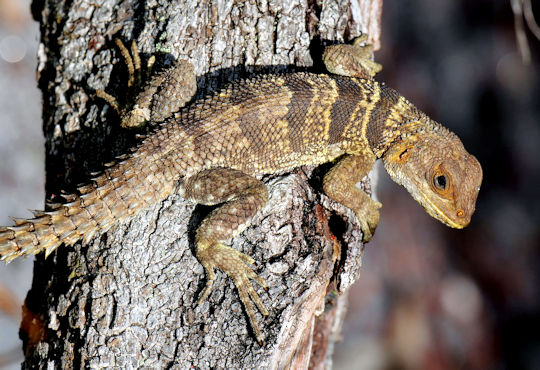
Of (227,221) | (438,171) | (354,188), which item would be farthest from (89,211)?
(438,171)

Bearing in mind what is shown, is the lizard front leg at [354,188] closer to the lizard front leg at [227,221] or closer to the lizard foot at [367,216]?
the lizard foot at [367,216]

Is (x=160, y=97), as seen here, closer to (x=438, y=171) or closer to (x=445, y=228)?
(x=438, y=171)

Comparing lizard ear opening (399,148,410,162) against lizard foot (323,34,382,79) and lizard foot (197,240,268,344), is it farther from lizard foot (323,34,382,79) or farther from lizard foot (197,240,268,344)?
lizard foot (197,240,268,344)

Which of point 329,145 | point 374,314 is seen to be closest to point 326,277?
point 329,145

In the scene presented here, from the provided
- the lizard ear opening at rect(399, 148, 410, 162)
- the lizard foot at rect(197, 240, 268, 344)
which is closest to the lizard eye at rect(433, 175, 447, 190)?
the lizard ear opening at rect(399, 148, 410, 162)

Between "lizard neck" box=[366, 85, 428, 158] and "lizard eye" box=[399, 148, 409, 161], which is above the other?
"lizard neck" box=[366, 85, 428, 158]

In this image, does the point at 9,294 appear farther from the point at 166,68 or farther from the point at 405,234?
the point at 405,234

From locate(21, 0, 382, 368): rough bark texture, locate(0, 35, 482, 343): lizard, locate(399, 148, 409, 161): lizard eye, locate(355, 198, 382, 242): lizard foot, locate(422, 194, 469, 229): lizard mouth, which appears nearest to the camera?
locate(21, 0, 382, 368): rough bark texture
